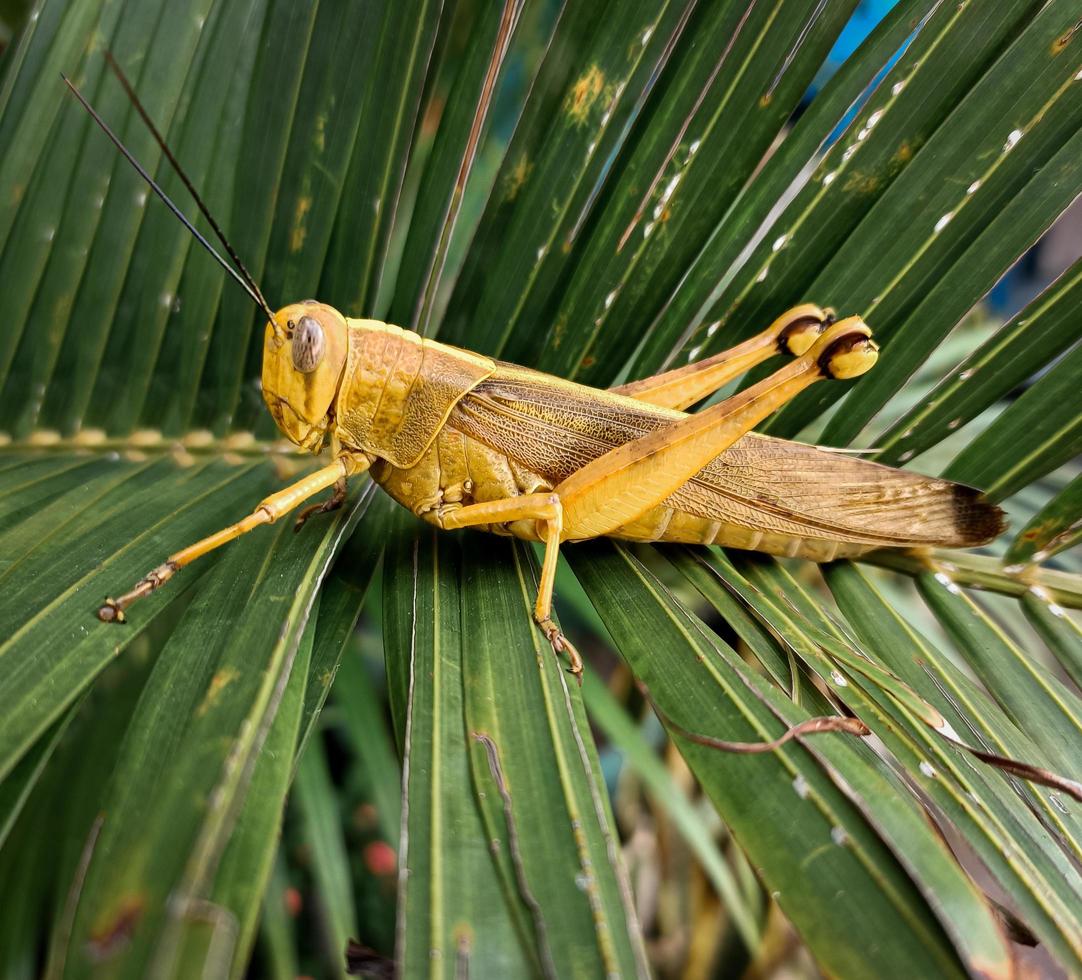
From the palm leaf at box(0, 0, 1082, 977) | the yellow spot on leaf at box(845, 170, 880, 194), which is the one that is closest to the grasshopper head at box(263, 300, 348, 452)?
the palm leaf at box(0, 0, 1082, 977)

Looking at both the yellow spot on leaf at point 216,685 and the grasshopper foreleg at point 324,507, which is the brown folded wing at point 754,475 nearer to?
the grasshopper foreleg at point 324,507

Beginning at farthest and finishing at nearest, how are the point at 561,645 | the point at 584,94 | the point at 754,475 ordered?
1. the point at 754,475
2. the point at 584,94
3. the point at 561,645

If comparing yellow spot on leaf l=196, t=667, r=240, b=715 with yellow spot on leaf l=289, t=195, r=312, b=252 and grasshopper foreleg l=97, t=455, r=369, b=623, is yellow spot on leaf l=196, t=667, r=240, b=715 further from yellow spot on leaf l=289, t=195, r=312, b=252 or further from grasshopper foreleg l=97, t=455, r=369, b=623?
yellow spot on leaf l=289, t=195, r=312, b=252

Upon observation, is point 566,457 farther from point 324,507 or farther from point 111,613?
point 111,613

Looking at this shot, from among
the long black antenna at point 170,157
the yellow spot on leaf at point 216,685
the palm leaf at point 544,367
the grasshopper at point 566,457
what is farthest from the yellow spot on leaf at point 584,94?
the yellow spot on leaf at point 216,685

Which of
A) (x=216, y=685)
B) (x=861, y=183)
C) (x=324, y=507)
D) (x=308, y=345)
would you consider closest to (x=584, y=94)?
(x=861, y=183)

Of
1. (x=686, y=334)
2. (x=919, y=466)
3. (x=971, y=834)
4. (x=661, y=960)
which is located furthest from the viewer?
(x=661, y=960)

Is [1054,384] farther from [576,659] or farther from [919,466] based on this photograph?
[576,659]

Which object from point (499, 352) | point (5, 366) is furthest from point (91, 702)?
point (499, 352)
